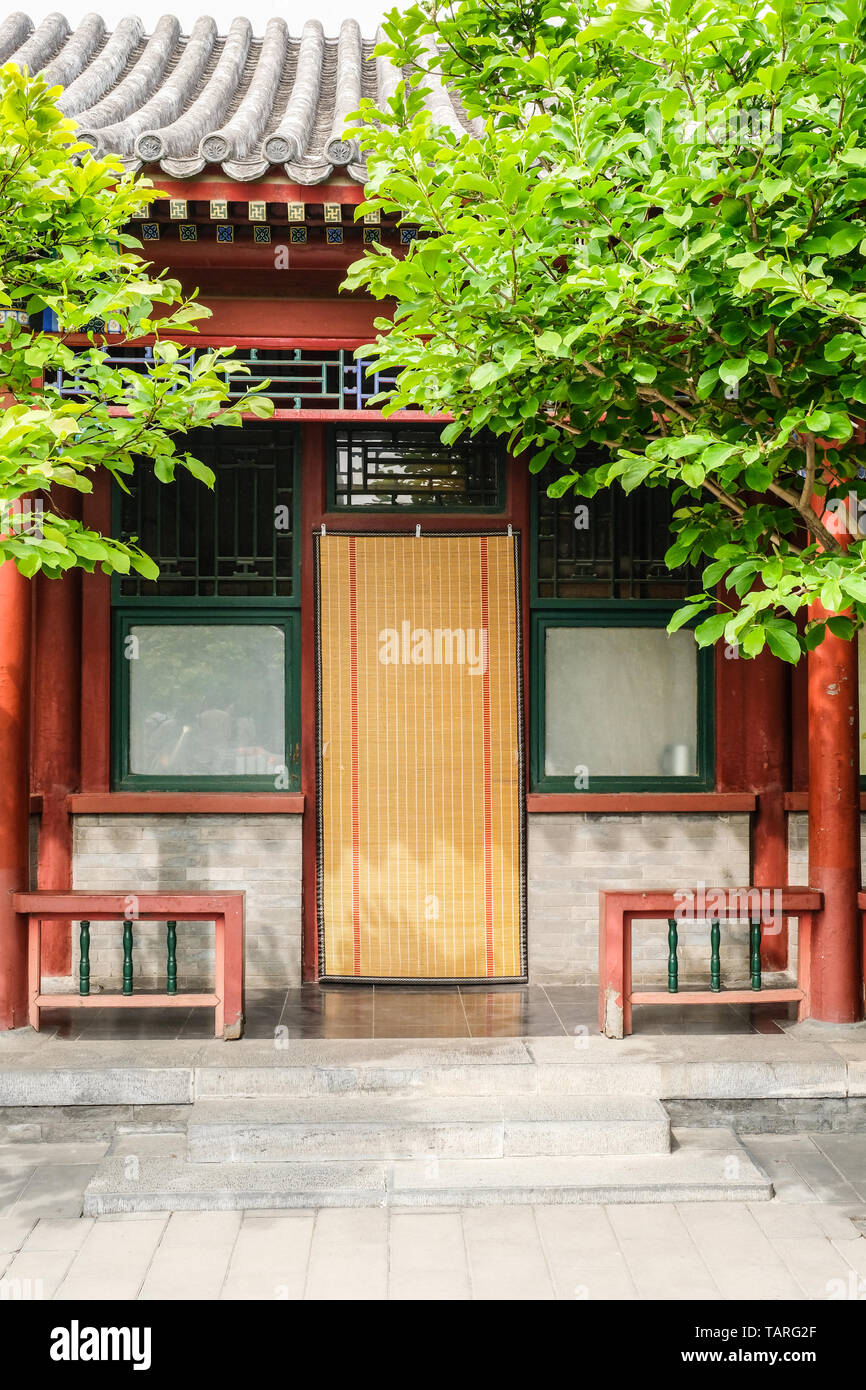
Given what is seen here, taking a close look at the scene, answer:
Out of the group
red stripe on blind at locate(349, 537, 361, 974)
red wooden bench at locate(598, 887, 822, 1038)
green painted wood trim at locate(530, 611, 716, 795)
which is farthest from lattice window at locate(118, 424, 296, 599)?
red wooden bench at locate(598, 887, 822, 1038)

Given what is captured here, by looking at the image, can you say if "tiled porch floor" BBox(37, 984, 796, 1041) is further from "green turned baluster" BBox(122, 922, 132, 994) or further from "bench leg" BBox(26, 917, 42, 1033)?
"green turned baluster" BBox(122, 922, 132, 994)

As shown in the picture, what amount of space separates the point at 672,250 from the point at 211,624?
4187 millimetres

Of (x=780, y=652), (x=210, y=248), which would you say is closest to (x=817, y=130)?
(x=780, y=652)

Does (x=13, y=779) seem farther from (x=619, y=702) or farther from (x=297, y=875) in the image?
(x=619, y=702)

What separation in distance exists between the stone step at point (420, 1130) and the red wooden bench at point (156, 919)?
65 cm

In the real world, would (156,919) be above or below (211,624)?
below

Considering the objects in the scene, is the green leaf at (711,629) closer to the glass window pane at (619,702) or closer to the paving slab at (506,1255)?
the paving slab at (506,1255)

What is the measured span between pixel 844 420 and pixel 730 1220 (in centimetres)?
296

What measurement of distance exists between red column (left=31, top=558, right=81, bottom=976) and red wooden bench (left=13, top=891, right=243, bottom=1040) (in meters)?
1.12

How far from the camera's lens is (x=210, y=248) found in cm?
558

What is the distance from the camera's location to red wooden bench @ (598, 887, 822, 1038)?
17.8ft

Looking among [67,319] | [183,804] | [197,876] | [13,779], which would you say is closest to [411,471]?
[183,804]

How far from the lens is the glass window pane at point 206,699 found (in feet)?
22.4

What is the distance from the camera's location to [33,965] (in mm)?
5496
